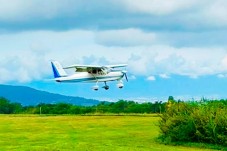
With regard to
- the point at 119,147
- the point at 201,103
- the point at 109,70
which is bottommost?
the point at 119,147

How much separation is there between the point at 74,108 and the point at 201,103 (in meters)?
52.3

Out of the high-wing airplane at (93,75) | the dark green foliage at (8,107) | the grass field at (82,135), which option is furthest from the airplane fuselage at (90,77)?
the dark green foliage at (8,107)

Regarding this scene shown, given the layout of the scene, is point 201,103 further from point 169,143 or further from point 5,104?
point 5,104

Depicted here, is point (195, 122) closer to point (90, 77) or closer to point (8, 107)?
point (90, 77)

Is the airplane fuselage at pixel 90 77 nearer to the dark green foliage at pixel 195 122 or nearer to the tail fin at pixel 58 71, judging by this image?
the tail fin at pixel 58 71

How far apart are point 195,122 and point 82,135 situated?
9.31 meters

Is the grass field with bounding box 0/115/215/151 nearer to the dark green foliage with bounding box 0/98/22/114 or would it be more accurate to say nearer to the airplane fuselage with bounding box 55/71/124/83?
the airplane fuselage with bounding box 55/71/124/83

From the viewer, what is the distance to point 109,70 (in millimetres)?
83812

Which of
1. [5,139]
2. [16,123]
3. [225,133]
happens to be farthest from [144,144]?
[16,123]

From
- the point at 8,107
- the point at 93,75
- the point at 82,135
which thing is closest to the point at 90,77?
the point at 93,75

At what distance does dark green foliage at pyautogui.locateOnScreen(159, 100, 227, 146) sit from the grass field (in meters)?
1.63

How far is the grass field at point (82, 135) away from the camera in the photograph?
124 feet

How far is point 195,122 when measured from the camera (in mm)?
41625

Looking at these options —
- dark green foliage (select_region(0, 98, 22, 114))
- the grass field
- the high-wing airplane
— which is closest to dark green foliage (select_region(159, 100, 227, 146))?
the grass field
